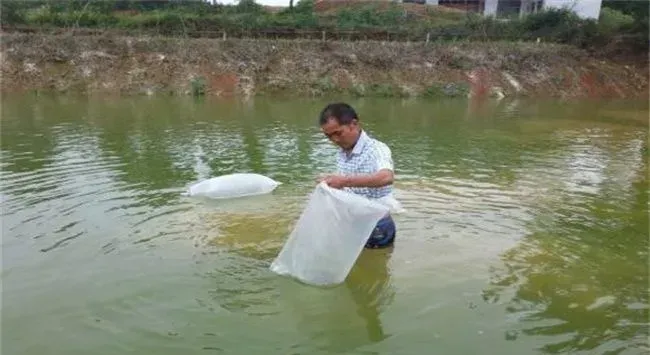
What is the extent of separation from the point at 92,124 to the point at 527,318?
13413 millimetres

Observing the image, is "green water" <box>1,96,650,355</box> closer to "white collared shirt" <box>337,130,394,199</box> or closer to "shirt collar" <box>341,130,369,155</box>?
"white collared shirt" <box>337,130,394,199</box>

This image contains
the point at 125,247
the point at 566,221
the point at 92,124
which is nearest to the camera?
the point at 125,247

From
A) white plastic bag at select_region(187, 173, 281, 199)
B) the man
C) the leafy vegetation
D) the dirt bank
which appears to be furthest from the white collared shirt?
the leafy vegetation

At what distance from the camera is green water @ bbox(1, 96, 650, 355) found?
162 inches

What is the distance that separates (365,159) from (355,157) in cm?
9

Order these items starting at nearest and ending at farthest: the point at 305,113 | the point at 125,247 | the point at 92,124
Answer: the point at 125,247 < the point at 92,124 < the point at 305,113

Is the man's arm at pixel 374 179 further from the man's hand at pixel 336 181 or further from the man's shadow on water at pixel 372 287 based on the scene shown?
the man's shadow on water at pixel 372 287

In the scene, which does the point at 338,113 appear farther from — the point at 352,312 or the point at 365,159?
the point at 352,312

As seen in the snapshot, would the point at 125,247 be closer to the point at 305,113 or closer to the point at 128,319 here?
the point at 128,319

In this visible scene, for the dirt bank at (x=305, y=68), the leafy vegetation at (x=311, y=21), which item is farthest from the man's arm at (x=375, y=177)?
the leafy vegetation at (x=311, y=21)

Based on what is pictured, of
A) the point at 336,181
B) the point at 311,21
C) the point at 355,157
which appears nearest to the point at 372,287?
the point at 336,181

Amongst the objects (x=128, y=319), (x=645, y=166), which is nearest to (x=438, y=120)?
(x=645, y=166)

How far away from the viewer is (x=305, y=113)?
19.4 m

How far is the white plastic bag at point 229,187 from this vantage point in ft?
25.3
